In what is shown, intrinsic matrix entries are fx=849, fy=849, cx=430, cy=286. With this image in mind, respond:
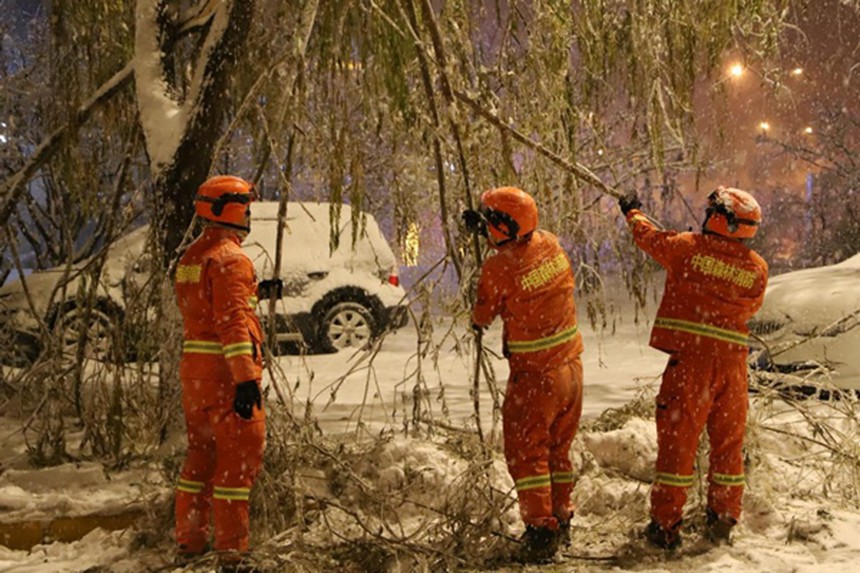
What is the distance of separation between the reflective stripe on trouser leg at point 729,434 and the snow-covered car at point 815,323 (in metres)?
2.21

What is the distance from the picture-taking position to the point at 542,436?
12.5 feet

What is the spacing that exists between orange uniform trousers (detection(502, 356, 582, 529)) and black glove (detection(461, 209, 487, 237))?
69 cm

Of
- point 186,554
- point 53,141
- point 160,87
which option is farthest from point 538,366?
point 53,141

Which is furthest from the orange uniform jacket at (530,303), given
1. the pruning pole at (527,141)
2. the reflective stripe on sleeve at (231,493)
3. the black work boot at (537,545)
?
the reflective stripe on sleeve at (231,493)

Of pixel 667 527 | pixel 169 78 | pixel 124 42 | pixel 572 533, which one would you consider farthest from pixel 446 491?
pixel 124 42

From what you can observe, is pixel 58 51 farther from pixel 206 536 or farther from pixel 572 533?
pixel 572 533

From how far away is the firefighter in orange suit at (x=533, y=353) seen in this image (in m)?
3.80

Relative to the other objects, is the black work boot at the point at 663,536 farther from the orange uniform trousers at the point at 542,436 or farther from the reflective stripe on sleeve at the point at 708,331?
the reflective stripe on sleeve at the point at 708,331

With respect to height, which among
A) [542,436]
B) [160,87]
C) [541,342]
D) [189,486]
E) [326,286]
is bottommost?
[189,486]

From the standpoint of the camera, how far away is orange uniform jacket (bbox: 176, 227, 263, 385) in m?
3.54

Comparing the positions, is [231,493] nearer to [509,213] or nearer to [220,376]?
[220,376]

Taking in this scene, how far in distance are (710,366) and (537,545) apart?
3.81ft

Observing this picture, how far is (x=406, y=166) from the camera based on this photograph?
4785 millimetres

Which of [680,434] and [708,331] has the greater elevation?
[708,331]
